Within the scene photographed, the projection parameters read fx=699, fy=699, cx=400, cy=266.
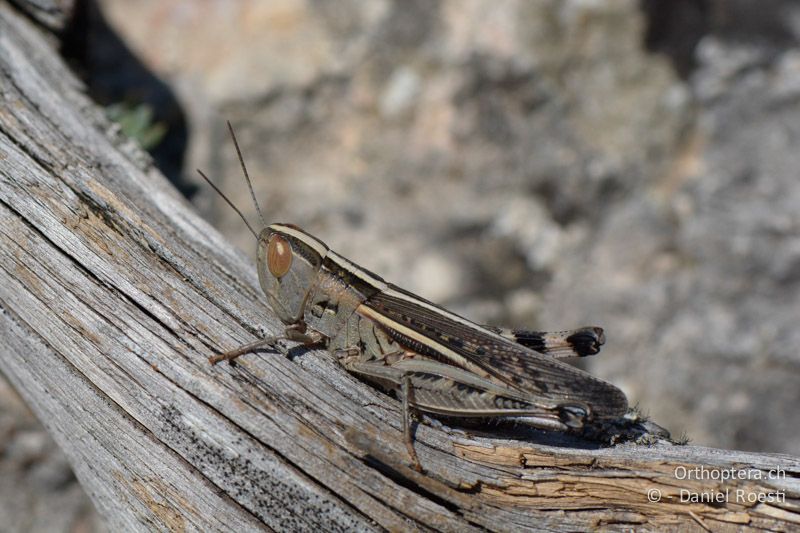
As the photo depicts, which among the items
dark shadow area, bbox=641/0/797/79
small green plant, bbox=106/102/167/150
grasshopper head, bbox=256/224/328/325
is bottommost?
grasshopper head, bbox=256/224/328/325

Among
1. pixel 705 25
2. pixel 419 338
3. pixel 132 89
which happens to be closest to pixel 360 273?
pixel 419 338

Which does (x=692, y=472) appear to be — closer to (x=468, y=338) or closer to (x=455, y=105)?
(x=468, y=338)

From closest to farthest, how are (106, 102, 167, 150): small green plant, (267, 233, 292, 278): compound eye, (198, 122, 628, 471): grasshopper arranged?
1. (198, 122, 628, 471): grasshopper
2. (267, 233, 292, 278): compound eye
3. (106, 102, 167, 150): small green plant

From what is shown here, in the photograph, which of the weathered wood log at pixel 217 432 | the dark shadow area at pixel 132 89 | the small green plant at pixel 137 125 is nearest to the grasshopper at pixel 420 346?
the weathered wood log at pixel 217 432

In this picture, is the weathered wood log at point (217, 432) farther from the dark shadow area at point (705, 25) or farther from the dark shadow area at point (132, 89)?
the dark shadow area at point (705, 25)

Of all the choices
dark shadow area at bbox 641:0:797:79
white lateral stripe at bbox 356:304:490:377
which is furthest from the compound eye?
dark shadow area at bbox 641:0:797:79

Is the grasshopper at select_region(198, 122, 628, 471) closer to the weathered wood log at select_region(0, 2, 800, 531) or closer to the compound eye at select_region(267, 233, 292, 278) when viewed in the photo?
the compound eye at select_region(267, 233, 292, 278)

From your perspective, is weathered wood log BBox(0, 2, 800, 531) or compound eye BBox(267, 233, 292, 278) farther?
compound eye BBox(267, 233, 292, 278)

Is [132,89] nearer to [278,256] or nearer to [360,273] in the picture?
[278,256]
